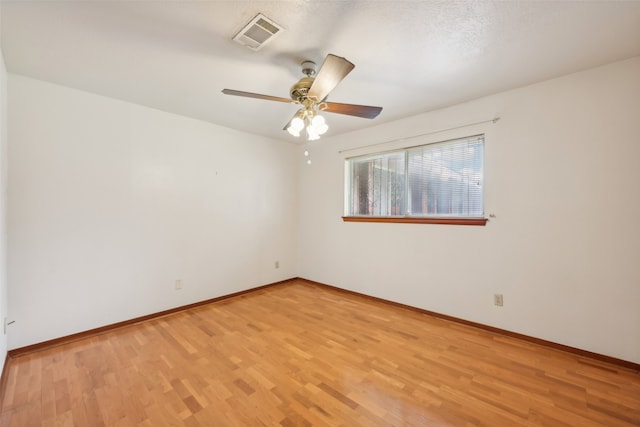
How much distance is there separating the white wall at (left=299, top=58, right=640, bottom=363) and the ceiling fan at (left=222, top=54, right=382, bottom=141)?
4.85 feet

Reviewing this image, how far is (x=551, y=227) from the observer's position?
2328 mm

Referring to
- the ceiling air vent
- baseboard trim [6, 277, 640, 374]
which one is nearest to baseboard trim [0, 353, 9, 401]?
baseboard trim [6, 277, 640, 374]

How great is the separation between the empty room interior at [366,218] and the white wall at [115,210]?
0.02m

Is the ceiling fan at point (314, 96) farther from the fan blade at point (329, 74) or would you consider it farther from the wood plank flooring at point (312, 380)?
the wood plank flooring at point (312, 380)

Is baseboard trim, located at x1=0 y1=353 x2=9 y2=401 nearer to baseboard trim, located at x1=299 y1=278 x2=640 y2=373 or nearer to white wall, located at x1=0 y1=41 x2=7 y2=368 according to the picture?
white wall, located at x1=0 y1=41 x2=7 y2=368

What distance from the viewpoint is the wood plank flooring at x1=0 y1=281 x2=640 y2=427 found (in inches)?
61.3

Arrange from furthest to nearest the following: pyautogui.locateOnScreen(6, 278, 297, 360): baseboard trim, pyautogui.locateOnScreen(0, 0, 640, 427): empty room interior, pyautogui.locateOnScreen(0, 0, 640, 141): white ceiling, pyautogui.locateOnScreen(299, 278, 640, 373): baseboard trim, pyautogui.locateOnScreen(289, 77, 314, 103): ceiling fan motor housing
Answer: pyautogui.locateOnScreen(6, 278, 297, 360): baseboard trim < pyautogui.locateOnScreen(299, 278, 640, 373): baseboard trim < pyautogui.locateOnScreen(289, 77, 314, 103): ceiling fan motor housing < pyautogui.locateOnScreen(0, 0, 640, 427): empty room interior < pyautogui.locateOnScreen(0, 0, 640, 141): white ceiling

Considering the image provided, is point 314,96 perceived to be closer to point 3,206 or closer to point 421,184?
point 421,184

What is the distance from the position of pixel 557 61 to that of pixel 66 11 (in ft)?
10.9

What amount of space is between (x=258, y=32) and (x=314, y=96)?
20.2 inches

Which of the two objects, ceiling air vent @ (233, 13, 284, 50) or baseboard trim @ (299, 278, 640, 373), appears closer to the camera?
ceiling air vent @ (233, 13, 284, 50)

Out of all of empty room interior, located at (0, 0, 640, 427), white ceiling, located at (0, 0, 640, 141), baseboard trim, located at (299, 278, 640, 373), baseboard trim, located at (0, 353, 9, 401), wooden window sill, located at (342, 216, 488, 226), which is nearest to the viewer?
white ceiling, located at (0, 0, 640, 141)

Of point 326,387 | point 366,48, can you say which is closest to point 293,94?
point 366,48

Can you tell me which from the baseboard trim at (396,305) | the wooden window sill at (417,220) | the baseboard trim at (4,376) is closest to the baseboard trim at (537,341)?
the baseboard trim at (396,305)
